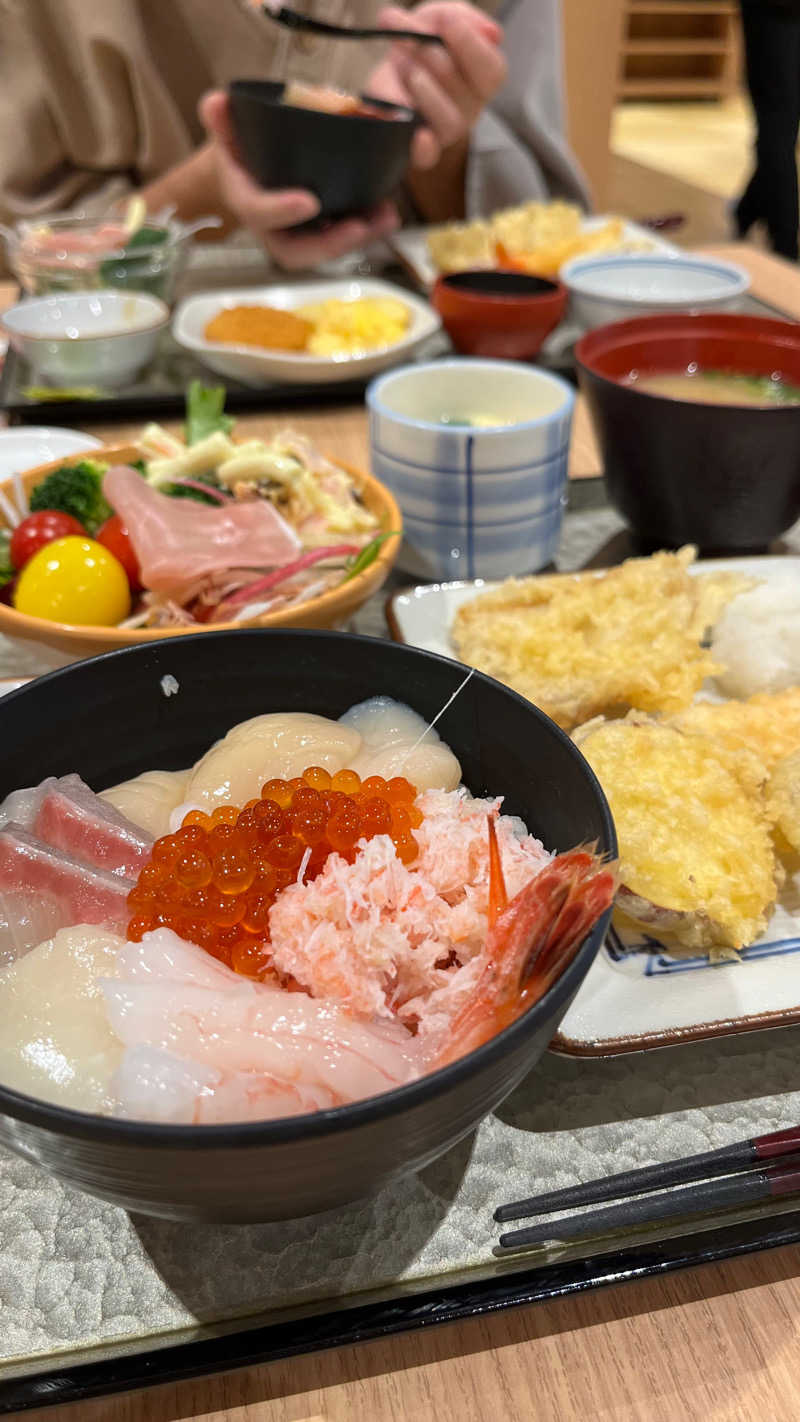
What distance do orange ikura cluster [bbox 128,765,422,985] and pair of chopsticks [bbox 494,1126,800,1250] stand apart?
10.8 inches

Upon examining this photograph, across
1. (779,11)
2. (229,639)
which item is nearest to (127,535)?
(229,639)

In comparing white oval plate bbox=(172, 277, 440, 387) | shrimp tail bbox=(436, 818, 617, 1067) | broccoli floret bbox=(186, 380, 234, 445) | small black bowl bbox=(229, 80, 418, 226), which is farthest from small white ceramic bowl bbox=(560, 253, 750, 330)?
shrimp tail bbox=(436, 818, 617, 1067)

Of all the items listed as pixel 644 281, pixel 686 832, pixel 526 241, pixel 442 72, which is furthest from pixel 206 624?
pixel 442 72

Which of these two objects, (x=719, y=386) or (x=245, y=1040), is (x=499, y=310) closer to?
(x=719, y=386)

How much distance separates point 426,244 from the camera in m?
2.76

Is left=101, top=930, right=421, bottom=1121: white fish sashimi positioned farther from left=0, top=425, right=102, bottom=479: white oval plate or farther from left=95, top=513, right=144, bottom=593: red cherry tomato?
left=0, top=425, right=102, bottom=479: white oval plate

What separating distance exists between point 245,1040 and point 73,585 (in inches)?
30.9

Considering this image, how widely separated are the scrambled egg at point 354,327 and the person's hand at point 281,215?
0.35 meters

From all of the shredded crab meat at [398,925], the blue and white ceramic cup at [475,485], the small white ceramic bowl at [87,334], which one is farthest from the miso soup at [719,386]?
the shredded crab meat at [398,925]

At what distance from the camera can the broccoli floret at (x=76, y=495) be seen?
4.59 feet

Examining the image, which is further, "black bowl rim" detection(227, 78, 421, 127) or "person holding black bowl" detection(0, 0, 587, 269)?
"person holding black bowl" detection(0, 0, 587, 269)

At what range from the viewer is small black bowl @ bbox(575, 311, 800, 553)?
1.40 metres

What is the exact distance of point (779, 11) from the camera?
4012mm

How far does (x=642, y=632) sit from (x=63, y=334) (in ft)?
5.09
